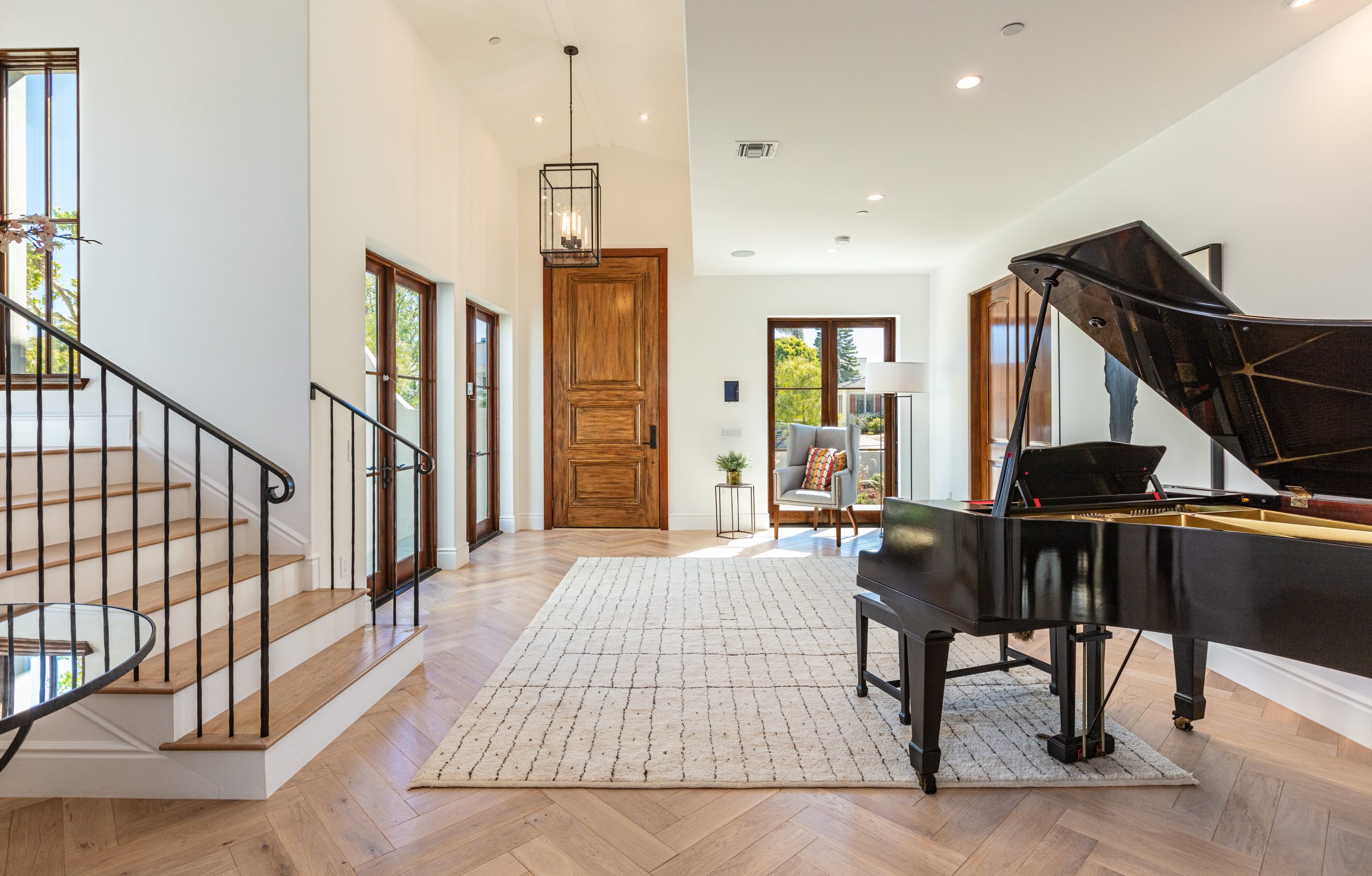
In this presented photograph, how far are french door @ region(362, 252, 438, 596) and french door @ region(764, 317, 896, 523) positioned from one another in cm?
340

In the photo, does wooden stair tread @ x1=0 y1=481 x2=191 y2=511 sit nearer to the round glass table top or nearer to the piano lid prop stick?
the round glass table top

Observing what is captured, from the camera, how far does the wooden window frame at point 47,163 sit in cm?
303

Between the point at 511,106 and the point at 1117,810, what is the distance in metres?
5.90

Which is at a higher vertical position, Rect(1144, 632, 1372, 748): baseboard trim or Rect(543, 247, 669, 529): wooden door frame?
Rect(543, 247, 669, 529): wooden door frame

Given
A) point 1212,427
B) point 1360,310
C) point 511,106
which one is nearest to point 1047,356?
point 1360,310

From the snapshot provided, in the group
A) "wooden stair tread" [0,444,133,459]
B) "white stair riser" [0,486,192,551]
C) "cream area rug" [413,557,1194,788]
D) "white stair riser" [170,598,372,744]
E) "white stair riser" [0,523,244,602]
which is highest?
"wooden stair tread" [0,444,133,459]

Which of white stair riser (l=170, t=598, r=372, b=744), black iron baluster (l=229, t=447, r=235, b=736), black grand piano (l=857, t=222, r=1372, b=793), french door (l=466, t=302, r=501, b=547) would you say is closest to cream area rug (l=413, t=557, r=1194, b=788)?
black grand piano (l=857, t=222, r=1372, b=793)

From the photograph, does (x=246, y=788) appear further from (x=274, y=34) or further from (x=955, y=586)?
(x=274, y=34)

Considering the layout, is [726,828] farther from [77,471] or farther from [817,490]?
[817,490]

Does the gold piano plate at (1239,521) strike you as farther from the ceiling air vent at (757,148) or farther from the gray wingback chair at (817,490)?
the gray wingback chair at (817,490)

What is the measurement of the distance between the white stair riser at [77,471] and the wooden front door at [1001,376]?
453cm

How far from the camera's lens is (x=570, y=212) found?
4.88 metres

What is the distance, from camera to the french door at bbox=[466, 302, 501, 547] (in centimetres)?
561

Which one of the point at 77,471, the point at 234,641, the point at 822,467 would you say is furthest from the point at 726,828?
the point at 822,467
